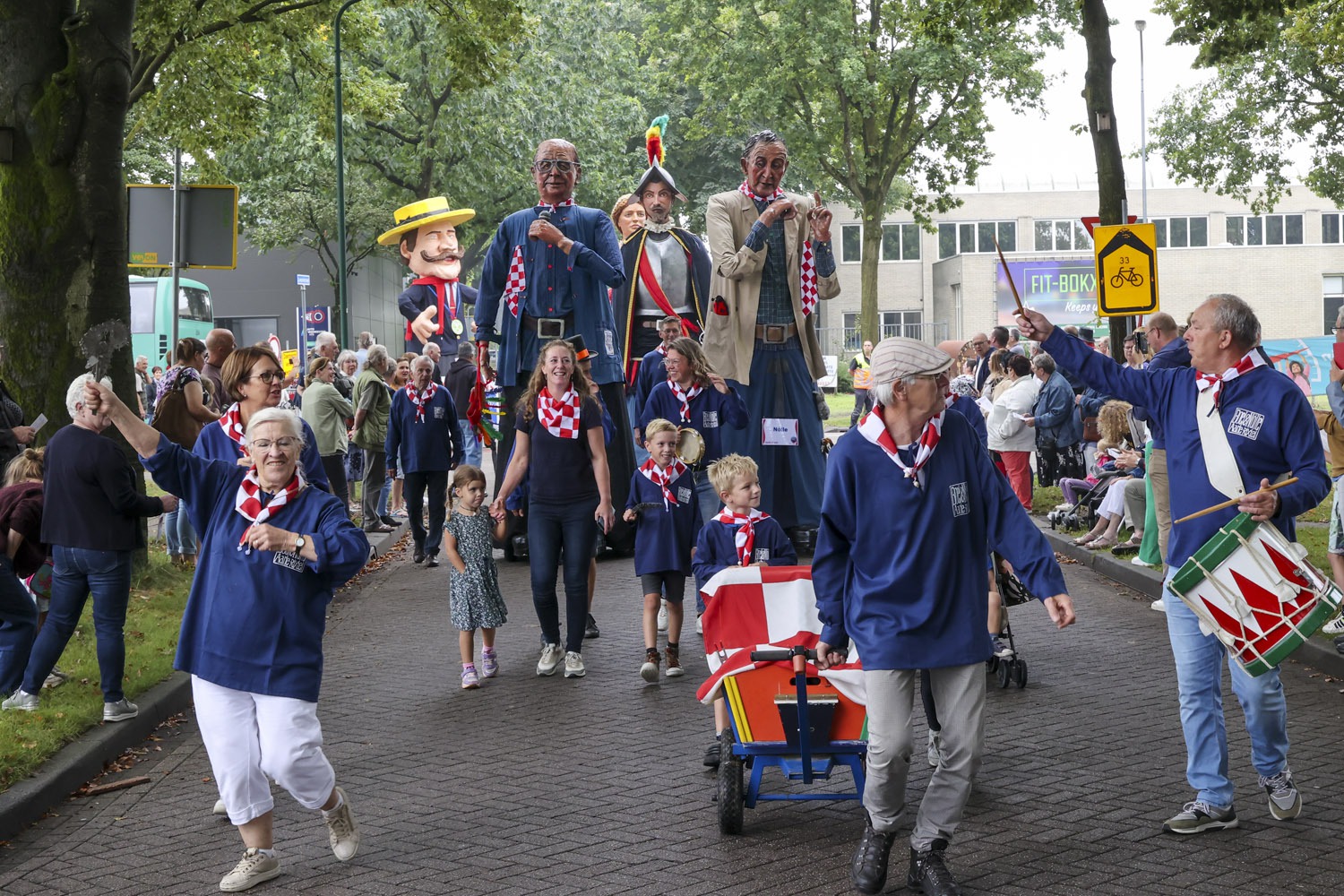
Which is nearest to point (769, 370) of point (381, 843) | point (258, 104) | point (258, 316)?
point (381, 843)

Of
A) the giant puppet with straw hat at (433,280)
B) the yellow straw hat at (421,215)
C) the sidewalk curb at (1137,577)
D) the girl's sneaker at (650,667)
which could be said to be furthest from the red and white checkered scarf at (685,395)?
the yellow straw hat at (421,215)

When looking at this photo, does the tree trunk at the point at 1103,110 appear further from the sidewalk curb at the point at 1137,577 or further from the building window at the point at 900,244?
the building window at the point at 900,244

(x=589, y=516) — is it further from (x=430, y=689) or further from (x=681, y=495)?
(x=430, y=689)

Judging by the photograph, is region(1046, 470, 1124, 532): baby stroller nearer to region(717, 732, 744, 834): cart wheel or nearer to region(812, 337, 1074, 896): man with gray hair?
region(717, 732, 744, 834): cart wheel

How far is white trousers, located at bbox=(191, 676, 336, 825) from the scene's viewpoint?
211 inches

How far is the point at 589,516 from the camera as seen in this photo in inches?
361

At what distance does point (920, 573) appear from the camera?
5.07m

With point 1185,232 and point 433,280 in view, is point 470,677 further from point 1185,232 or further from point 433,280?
point 1185,232

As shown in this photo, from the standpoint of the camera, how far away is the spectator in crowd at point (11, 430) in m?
9.93

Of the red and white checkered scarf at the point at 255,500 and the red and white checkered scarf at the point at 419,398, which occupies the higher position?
the red and white checkered scarf at the point at 419,398

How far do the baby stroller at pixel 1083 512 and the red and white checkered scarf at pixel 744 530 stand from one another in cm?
821

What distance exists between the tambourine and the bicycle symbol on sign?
7.47 m

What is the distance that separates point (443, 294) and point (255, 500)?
838 inches

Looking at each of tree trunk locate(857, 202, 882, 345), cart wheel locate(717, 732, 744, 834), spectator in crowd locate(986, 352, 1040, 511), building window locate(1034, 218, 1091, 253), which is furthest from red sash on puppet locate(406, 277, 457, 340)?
building window locate(1034, 218, 1091, 253)
